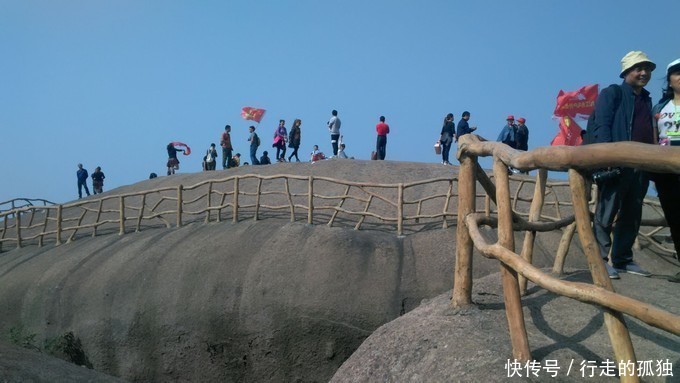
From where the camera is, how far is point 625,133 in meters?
4.73

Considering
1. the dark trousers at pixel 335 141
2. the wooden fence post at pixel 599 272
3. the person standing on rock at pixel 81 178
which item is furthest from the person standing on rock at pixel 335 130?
the wooden fence post at pixel 599 272

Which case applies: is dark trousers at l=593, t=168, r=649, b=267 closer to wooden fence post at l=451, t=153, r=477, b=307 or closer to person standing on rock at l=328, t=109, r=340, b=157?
wooden fence post at l=451, t=153, r=477, b=307

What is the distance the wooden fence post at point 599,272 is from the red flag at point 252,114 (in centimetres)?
1564

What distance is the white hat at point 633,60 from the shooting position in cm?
477

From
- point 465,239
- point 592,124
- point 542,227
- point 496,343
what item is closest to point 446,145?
point 592,124

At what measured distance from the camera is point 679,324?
2.28 meters

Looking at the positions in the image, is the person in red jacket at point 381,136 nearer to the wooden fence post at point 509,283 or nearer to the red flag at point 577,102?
the red flag at point 577,102

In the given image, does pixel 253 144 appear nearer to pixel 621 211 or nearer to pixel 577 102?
pixel 577 102

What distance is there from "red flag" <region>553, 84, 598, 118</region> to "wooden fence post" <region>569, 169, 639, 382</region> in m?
10.6

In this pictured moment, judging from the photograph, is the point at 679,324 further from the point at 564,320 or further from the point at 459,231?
the point at 459,231

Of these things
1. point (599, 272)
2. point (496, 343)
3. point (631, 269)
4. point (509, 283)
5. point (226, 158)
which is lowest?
point (496, 343)

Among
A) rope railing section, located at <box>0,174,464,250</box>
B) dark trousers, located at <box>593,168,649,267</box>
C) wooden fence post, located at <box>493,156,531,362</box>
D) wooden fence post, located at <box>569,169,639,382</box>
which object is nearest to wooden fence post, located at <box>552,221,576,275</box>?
dark trousers, located at <box>593,168,649,267</box>

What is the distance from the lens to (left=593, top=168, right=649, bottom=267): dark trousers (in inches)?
183

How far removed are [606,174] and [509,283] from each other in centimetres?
175
